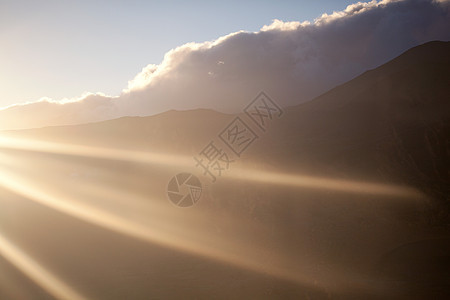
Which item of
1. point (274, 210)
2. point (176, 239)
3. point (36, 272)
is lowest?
point (274, 210)

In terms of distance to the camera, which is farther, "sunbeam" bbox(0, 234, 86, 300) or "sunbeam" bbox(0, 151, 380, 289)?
"sunbeam" bbox(0, 234, 86, 300)

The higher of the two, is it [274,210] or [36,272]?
[36,272]

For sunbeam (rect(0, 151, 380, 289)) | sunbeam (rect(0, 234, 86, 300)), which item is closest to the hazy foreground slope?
sunbeam (rect(0, 151, 380, 289))

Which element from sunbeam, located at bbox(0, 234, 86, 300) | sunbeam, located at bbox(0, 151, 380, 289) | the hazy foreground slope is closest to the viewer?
sunbeam, located at bbox(0, 151, 380, 289)

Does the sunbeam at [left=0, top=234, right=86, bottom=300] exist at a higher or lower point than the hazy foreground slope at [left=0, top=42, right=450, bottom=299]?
higher

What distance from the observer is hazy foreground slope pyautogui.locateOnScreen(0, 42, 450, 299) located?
21.5m

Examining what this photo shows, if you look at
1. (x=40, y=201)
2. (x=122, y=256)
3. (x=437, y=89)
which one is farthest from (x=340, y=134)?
(x=40, y=201)

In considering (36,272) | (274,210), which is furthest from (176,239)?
(36,272)

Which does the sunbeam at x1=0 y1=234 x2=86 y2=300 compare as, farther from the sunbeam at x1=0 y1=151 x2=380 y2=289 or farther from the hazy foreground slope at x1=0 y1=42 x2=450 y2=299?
the sunbeam at x1=0 y1=151 x2=380 y2=289

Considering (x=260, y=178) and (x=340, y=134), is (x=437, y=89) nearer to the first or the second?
(x=340, y=134)

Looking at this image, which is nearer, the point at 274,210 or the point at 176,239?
the point at 274,210

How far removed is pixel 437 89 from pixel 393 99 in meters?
4.05

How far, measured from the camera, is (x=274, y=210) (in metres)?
27.5

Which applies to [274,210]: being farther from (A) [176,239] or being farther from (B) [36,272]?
(B) [36,272]
